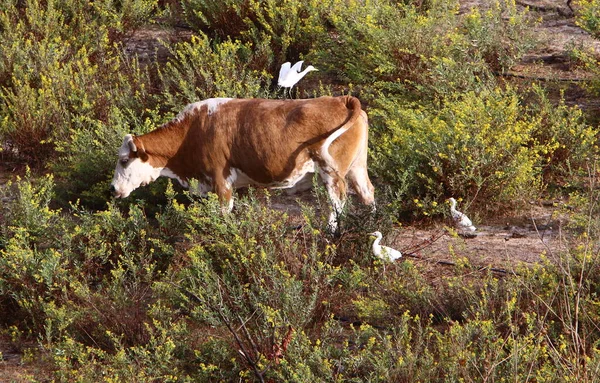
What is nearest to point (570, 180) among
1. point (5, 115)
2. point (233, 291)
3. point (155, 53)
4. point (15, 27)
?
point (233, 291)

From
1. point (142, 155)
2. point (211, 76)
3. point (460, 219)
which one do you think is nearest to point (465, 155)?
point (460, 219)

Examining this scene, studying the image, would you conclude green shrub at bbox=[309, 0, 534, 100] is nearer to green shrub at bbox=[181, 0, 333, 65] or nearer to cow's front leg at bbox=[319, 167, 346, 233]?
green shrub at bbox=[181, 0, 333, 65]

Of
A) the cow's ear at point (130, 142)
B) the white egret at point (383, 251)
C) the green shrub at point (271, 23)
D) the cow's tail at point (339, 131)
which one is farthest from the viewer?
the green shrub at point (271, 23)

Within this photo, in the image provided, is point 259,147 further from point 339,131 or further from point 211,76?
point 211,76

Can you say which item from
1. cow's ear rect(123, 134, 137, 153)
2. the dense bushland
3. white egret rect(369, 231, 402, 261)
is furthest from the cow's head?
white egret rect(369, 231, 402, 261)

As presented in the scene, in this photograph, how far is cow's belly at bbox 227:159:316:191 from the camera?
8.23 metres

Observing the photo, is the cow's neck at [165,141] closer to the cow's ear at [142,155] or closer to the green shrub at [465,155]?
the cow's ear at [142,155]

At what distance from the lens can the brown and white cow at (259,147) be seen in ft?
26.7

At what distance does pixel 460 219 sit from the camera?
8.45 meters

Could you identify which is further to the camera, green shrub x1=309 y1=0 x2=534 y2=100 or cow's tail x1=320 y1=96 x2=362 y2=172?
green shrub x1=309 y1=0 x2=534 y2=100

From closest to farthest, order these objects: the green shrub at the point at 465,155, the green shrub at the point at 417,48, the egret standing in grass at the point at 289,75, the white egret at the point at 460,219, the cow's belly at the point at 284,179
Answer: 1. the cow's belly at the point at 284,179
2. the white egret at the point at 460,219
3. the green shrub at the point at 465,155
4. the egret standing in grass at the point at 289,75
5. the green shrub at the point at 417,48

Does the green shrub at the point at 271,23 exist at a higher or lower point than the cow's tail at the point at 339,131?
lower

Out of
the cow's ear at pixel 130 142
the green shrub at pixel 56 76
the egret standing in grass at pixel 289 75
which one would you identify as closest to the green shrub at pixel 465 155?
the egret standing in grass at pixel 289 75

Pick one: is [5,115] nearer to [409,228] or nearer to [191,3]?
[191,3]
